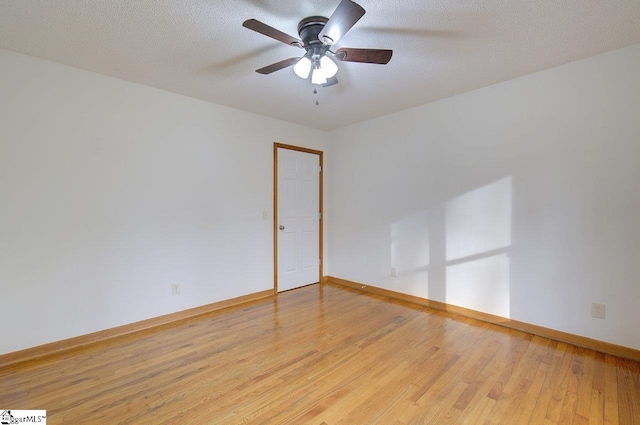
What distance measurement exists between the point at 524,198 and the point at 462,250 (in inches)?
31.1

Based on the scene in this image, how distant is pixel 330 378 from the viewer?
2.01m

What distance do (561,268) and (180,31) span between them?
3.58 meters

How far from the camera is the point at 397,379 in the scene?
200 centimetres

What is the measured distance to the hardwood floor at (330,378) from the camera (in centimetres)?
167

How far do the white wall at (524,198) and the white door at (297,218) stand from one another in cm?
93

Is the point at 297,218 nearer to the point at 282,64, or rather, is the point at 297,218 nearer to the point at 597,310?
the point at 282,64

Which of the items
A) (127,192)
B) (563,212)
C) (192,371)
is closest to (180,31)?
(127,192)

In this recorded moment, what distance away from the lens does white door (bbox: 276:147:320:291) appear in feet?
13.3

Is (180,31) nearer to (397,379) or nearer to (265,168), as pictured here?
(265,168)

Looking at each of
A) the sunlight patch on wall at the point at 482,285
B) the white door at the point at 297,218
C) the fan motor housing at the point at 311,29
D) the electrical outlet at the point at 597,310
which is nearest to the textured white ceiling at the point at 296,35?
the fan motor housing at the point at 311,29

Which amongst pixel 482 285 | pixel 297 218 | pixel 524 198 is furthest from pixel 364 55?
pixel 297 218

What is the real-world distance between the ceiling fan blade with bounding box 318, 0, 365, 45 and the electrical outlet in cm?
287

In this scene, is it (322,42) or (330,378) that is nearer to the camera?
(322,42)

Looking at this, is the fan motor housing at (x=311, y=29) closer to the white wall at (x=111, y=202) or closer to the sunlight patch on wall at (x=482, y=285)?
the white wall at (x=111, y=202)
